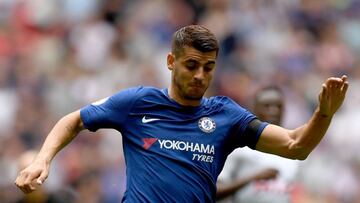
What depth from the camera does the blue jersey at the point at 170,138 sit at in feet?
26.4

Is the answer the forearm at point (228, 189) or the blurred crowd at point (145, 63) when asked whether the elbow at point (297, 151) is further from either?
the blurred crowd at point (145, 63)

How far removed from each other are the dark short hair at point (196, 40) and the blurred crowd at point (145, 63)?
Result: 19.2 ft

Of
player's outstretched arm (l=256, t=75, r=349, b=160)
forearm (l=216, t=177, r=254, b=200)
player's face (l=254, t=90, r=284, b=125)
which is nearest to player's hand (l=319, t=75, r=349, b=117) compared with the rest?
player's outstretched arm (l=256, t=75, r=349, b=160)

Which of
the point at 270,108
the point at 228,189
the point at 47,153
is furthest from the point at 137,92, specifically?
the point at 270,108

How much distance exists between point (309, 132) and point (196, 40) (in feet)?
3.18

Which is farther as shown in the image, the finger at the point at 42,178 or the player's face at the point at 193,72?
the player's face at the point at 193,72

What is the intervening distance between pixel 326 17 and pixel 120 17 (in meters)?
3.09

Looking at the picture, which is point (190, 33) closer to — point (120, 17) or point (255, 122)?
point (255, 122)

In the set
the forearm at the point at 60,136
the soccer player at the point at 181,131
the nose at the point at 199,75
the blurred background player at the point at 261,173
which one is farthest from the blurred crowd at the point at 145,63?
the nose at the point at 199,75

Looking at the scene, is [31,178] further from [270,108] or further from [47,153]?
[270,108]

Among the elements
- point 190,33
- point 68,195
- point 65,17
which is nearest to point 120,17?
point 65,17

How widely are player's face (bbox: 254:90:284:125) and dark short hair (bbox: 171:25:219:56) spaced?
262 cm

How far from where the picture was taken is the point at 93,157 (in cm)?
1482

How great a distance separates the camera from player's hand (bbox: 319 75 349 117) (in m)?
7.41
